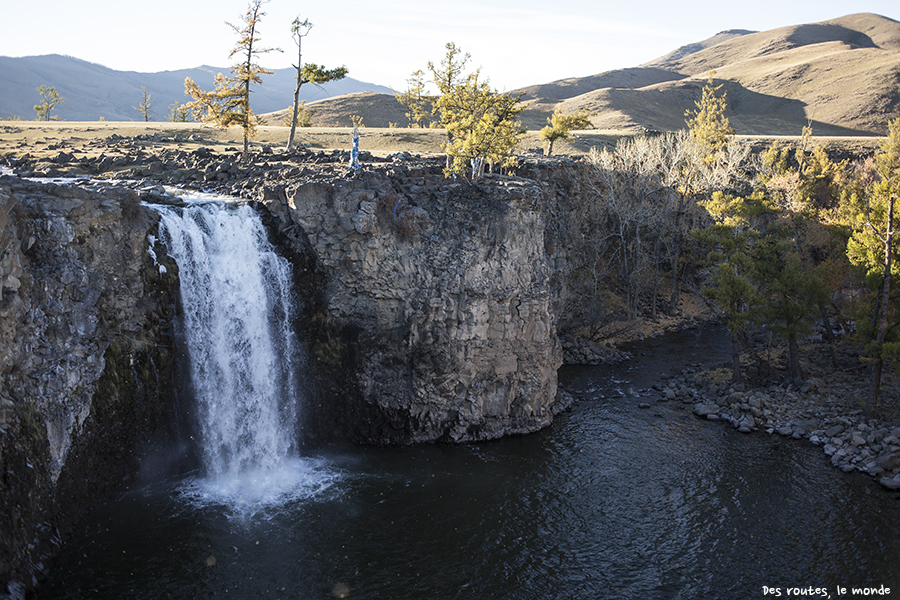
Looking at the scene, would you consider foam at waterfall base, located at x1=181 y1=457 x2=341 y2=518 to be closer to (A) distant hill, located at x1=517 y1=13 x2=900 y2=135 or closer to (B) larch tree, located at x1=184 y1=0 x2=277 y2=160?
(B) larch tree, located at x1=184 y1=0 x2=277 y2=160

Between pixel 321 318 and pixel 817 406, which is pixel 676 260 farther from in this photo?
pixel 321 318

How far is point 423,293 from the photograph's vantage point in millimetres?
27125

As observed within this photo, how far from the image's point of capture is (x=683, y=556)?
19594 millimetres

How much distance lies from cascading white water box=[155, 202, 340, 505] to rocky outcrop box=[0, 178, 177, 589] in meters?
1.19

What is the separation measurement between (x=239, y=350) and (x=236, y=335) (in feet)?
2.14

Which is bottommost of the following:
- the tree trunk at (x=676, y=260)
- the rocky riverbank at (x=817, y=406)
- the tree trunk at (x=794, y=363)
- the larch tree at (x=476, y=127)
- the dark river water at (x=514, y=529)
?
the dark river water at (x=514, y=529)

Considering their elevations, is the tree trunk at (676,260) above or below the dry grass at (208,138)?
below

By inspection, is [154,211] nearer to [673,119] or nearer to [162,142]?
[162,142]

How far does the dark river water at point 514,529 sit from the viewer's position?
18172mm

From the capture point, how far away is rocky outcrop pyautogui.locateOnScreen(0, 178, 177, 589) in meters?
18.3

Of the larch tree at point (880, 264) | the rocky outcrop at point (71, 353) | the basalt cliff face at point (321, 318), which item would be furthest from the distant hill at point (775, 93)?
the rocky outcrop at point (71, 353)

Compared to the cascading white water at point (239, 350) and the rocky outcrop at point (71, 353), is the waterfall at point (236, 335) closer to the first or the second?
the cascading white water at point (239, 350)

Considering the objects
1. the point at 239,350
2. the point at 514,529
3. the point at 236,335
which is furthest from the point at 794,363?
the point at 236,335

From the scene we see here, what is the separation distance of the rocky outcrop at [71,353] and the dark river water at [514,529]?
1.76 meters
